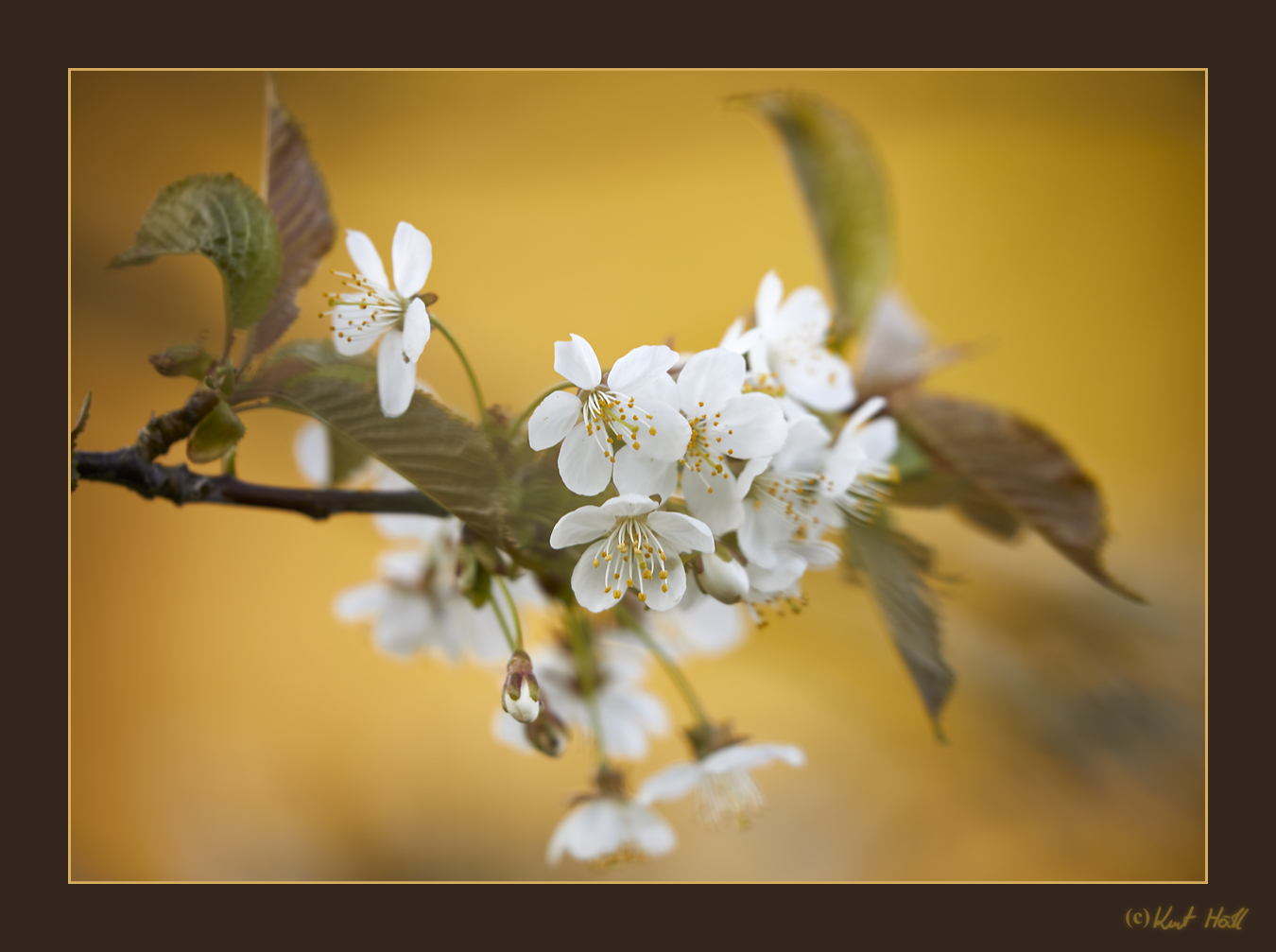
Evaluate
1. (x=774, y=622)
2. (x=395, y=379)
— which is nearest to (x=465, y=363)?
(x=395, y=379)

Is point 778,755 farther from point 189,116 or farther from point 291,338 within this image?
point 189,116

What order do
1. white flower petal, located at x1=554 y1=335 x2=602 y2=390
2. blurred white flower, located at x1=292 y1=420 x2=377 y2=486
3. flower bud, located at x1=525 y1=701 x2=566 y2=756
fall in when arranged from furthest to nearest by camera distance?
1. blurred white flower, located at x1=292 y1=420 x2=377 y2=486
2. flower bud, located at x1=525 y1=701 x2=566 y2=756
3. white flower petal, located at x1=554 y1=335 x2=602 y2=390

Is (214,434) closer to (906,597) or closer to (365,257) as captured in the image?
(365,257)

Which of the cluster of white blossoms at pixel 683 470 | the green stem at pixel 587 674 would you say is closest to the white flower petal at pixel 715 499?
the cluster of white blossoms at pixel 683 470

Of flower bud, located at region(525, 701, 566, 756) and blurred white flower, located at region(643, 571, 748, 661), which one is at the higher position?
blurred white flower, located at region(643, 571, 748, 661)

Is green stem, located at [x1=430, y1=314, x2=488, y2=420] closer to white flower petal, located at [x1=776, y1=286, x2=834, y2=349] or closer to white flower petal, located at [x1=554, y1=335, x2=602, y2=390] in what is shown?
white flower petal, located at [x1=554, y1=335, x2=602, y2=390]

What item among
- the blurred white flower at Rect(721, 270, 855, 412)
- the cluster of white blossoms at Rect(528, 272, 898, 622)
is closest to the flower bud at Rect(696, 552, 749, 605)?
the cluster of white blossoms at Rect(528, 272, 898, 622)
